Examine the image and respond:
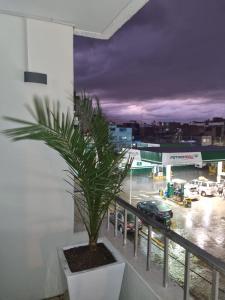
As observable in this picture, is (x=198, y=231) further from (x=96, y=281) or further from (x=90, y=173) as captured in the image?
(x=90, y=173)

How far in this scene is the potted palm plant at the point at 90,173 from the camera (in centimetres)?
133

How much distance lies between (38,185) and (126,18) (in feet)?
5.22

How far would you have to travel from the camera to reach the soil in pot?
147 centimetres

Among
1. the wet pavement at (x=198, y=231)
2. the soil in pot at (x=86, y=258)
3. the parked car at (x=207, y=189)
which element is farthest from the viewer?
the parked car at (x=207, y=189)

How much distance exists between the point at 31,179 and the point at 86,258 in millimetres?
853

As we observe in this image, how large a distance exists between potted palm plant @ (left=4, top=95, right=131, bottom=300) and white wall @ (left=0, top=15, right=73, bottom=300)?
551 millimetres

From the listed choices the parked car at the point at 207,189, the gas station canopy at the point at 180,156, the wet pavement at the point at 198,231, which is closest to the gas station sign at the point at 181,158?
the gas station canopy at the point at 180,156

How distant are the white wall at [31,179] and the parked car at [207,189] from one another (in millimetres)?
11281

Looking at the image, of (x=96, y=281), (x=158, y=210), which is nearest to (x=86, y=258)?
(x=96, y=281)

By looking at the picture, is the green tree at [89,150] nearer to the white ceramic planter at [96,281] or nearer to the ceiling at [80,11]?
the white ceramic planter at [96,281]

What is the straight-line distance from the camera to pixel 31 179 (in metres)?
2.02

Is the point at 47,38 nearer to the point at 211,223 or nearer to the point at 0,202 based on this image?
the point at 0,202

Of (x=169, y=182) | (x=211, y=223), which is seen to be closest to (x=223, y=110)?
(x=169, y=182)

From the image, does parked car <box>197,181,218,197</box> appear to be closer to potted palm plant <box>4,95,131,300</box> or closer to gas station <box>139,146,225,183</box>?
gas station <box>139,146,225,183</box>
